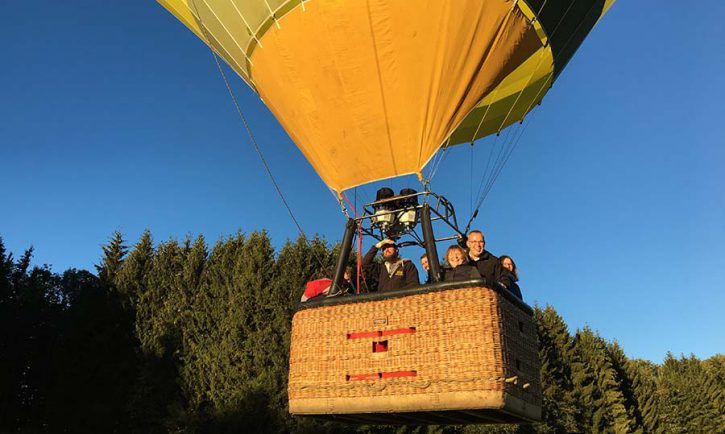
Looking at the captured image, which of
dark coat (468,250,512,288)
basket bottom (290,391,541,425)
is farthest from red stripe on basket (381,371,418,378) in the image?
dark coat (468,250,512,288)

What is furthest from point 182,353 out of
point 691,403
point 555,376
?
point 691,403

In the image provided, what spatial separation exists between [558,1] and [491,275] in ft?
7.86

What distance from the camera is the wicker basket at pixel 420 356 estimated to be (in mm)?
3162

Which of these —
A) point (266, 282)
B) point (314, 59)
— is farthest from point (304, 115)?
point (266, 282)

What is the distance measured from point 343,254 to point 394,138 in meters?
1.01

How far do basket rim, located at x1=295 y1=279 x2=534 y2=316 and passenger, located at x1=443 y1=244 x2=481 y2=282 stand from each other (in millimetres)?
344

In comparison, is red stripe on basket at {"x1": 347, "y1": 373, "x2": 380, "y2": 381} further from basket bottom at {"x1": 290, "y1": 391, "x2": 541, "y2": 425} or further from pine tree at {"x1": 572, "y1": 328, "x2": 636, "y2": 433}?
pine tree at {"x1": 572, "y1": 328, "x2": 636, "y2": 433}

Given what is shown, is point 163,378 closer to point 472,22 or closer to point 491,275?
point 491,275

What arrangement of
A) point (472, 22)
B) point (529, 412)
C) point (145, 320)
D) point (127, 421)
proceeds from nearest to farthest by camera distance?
point (529, 412)
point (472, 22)
point (127, 421)
point (145, 320)

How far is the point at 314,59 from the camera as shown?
4273mm

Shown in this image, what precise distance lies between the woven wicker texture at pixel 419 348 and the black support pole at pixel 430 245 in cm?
38

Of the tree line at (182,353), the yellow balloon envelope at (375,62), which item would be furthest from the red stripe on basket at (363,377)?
the tree line at (182,353)

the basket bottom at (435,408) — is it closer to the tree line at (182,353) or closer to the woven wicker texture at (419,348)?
the woven wicker texture at (419,348)

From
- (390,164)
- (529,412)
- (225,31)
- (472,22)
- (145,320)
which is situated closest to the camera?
(529,412)
